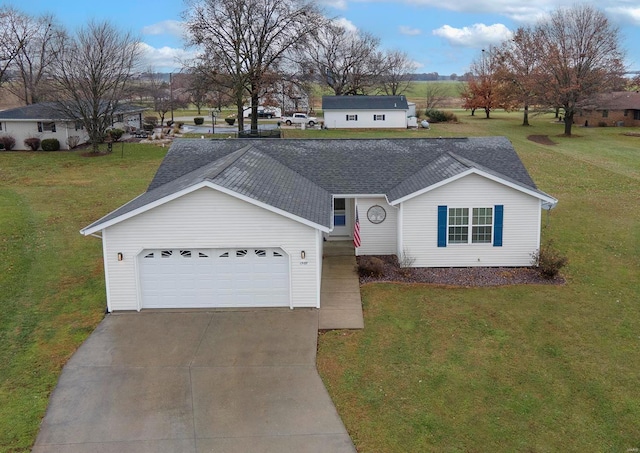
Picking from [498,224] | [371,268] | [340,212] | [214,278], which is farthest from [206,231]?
[498,224]

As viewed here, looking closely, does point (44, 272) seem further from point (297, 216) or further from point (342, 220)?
point (342, 220)

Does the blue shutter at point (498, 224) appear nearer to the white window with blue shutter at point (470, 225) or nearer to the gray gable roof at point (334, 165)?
the white window with blue shutter at point (470, 225)

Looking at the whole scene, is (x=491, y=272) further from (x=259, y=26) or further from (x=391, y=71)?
(x=391, y=71)

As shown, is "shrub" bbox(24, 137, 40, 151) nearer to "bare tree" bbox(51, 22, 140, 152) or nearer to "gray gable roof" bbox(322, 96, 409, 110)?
"bare tree" bbox(51, 22, 140, 152)

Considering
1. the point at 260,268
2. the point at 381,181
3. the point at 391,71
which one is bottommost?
the point at 260,268

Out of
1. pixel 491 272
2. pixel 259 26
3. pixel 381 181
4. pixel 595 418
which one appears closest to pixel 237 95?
pixel 259 26
